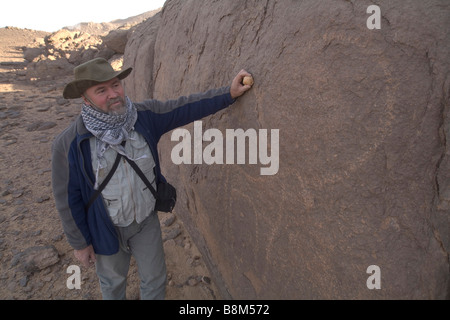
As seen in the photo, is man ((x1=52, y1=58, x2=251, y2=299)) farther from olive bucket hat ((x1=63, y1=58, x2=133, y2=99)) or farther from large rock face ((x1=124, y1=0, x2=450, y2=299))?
large rock face ((x1=124, y1=0, x2=450, y2=299))

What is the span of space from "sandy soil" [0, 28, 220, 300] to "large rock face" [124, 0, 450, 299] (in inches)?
35.1

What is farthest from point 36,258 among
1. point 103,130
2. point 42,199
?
point 103,130

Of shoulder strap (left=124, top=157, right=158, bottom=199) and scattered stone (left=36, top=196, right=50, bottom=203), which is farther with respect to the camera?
scattered stone (left=36, top=196, right=50, bottom=203)

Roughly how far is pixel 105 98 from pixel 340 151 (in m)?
1.43

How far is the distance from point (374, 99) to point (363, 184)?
0.41 metres

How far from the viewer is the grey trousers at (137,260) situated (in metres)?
2.27

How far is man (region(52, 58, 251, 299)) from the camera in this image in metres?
1.96

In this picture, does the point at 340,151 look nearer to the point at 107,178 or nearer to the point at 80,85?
the point at 107,178

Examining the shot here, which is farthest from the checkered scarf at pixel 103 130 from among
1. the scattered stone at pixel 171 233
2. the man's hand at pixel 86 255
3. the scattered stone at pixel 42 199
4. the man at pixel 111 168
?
the scattered stone at pixel 42 199

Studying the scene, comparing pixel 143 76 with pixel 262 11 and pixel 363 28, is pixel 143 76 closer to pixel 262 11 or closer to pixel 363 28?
pixel 262 11

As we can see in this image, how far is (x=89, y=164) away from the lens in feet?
6.49

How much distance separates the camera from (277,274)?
79.4 inches

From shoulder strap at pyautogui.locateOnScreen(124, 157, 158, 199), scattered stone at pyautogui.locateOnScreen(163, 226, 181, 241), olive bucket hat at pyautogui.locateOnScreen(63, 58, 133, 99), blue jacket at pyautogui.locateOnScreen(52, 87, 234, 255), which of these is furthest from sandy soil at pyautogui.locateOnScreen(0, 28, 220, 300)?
olive bucket hat at pyautogui.locateOnScreen(63, 58, 133, 99)
